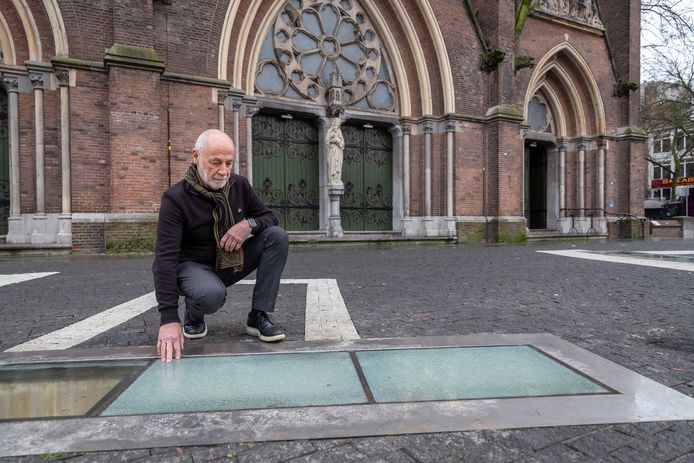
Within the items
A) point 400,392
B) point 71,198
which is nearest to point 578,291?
point 400,392

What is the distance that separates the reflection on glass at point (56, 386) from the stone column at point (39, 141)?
30.4 ft

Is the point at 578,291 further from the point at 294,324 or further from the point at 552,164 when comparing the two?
the point at 552,164

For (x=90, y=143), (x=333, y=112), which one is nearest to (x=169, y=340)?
(x=90, y=143)

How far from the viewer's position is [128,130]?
9.59 meters

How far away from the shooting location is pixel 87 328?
3.29 meters

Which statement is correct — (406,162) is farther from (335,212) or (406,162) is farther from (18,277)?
(18,277)

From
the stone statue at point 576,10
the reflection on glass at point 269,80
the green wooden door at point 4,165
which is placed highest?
the stone statue at point 576,10

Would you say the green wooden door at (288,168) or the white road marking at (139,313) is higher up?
the green wooden door at (288,168)

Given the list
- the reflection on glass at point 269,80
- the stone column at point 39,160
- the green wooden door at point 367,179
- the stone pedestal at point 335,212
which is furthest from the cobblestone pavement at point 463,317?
the reflection on glass at point 269,80

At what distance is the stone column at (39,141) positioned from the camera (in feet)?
32.6

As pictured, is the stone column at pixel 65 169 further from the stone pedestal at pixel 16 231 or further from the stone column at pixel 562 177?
the stone column at pixel 562 177

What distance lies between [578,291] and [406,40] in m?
11.7

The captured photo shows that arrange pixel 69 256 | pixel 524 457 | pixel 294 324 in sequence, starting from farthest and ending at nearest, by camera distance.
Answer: pixel 69 256
pixel 294 324
pixel 524 457

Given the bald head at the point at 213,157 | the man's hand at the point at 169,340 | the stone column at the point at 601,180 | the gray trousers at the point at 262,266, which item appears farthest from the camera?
the stone column at the point at 601,180
